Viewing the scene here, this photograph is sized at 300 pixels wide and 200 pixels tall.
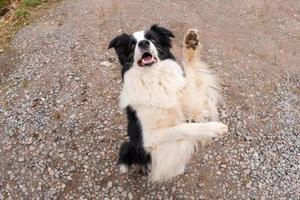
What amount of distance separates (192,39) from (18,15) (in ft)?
14.2

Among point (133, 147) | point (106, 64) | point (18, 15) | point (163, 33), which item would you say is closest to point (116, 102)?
point (106, 64)

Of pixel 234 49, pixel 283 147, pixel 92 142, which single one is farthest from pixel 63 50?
pixel 283 147

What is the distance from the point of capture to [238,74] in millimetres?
6129

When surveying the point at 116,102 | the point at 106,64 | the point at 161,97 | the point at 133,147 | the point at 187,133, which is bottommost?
the point at 116,102

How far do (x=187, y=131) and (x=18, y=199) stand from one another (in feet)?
7.08

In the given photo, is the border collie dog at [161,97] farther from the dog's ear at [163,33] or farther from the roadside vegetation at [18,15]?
the roadside vegetation at [18,15]

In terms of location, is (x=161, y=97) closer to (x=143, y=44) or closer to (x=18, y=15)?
(x=143, y=44)

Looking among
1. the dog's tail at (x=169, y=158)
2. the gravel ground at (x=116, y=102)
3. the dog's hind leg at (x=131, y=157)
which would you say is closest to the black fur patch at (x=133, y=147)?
the dog's hind leg at (x=131, y=157)

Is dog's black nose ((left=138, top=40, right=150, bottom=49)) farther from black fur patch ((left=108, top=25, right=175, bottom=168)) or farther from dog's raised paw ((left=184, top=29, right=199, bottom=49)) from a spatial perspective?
dog's raised paw ((left=184, top=29, right=199, bottom=49))

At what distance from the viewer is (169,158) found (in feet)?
13.5

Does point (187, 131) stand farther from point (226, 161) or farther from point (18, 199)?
point (18, 199)

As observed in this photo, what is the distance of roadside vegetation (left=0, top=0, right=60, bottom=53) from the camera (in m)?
7.38

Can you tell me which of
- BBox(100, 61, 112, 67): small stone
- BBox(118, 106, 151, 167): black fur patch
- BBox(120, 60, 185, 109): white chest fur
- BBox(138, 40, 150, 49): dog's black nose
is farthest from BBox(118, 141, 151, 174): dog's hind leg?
BBox(100, 61, 112, 67): small stone

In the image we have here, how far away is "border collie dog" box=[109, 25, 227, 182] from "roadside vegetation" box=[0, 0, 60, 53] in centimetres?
369
